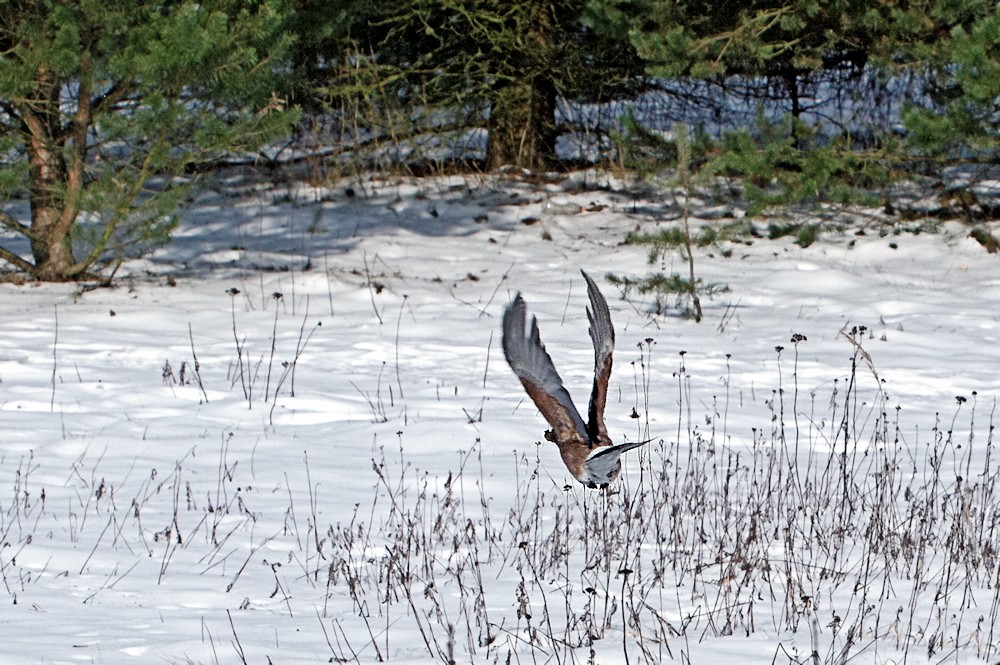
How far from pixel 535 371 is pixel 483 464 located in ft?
7.03

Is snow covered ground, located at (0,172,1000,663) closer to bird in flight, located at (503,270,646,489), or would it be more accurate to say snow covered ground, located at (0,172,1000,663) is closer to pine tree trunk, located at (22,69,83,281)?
pine tree trunk, located at (22,69,83,281)

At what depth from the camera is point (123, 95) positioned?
29.3ft

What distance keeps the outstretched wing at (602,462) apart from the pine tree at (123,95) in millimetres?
5545

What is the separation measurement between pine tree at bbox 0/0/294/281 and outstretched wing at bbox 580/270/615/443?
5180 millimetres

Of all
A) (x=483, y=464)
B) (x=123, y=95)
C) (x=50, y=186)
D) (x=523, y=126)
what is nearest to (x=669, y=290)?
(x=483, y=464)

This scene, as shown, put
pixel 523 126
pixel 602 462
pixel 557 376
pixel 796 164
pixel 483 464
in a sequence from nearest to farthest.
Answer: pixel 602 462 → pixel 557 376 → pixel 483 464 → pixel 796 164 → pixel 523 126

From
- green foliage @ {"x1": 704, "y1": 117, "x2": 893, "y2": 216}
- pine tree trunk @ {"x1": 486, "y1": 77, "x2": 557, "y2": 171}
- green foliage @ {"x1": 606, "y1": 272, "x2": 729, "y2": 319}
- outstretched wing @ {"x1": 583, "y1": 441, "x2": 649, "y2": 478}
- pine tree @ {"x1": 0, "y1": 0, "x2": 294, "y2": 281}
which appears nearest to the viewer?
outstretched wing @ {"x1": 583, "y1": 441, "x2": 649, "y2": 478}

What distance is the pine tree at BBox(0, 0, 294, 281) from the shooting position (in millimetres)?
7941

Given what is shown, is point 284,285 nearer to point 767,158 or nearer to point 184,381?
point 184,381

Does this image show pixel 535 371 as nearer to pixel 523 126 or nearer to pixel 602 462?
pixel 602 462

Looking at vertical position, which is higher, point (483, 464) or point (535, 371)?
point (535, 371)

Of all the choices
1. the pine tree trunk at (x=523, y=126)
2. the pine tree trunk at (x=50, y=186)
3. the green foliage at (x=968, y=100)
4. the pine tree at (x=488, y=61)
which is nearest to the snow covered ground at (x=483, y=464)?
the pine tree trunk at (x=50, y=186)

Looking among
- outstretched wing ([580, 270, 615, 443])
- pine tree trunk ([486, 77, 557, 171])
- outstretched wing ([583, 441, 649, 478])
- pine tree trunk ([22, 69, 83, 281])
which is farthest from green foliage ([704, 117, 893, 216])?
outstretched wing ([583, 441, 649, 478])

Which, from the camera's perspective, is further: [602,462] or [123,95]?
[123,95]
